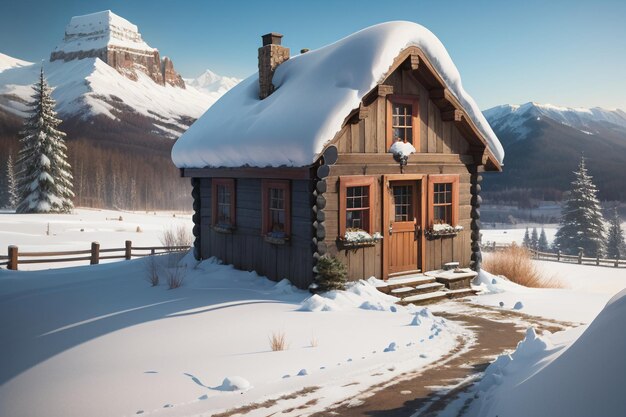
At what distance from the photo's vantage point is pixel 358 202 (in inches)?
504

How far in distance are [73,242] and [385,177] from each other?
64.6 feet

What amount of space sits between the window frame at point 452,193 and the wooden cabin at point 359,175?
27 millimetres

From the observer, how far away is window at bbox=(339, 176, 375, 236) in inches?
492

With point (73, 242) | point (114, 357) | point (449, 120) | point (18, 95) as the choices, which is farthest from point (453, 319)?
point (18, 95)

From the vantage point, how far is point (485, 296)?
13.6 metres

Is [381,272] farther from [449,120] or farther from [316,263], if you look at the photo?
[449,120]

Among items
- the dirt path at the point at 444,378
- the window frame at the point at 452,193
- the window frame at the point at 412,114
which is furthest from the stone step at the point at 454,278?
the window frame at the point at 412,114

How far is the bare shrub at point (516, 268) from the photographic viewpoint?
16.6 m

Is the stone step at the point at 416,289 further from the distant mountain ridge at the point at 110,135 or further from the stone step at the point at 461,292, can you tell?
the distant mountain ridge at the point at 110,135

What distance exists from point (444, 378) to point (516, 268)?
1069cm

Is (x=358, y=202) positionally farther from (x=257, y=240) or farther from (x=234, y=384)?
(x=234, y=384)

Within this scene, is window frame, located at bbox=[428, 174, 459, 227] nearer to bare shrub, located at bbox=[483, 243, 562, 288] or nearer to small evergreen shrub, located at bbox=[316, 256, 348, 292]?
small evergreen shrub, located at bbox=[316, 256, 348, 292]

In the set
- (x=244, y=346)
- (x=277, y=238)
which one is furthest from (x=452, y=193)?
(x=244, y=346)

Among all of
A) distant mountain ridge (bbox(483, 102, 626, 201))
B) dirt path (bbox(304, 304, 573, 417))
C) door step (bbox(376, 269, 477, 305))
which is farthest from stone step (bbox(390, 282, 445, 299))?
distant mountain ridge (bbox(483, 102, 626, 201))
